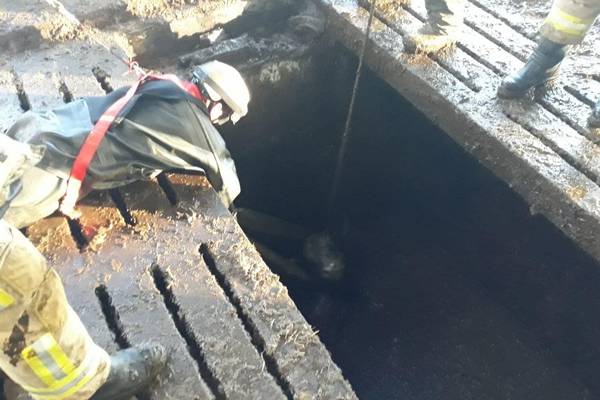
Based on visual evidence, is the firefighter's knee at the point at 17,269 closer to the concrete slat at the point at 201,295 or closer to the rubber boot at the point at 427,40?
the concrete slat at the point at 201,295

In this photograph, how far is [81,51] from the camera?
4086 millimetres

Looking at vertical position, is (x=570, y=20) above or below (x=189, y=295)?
above

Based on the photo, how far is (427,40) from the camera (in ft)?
13.7

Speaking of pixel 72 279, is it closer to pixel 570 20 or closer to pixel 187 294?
pixel 187 294

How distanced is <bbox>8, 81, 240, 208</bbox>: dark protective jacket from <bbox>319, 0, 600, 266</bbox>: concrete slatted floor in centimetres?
166

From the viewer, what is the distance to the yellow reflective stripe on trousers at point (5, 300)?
1972 mm

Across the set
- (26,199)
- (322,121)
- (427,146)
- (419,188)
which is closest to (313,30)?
(322,121)

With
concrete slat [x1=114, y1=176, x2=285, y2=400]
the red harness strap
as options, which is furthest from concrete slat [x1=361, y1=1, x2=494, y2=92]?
the red harness strap

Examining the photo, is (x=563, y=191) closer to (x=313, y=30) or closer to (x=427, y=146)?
(x=427, y=146)

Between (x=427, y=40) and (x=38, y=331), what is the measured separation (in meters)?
3.22

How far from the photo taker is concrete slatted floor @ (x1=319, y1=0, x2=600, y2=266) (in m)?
3.43

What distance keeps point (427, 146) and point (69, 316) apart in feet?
11.1

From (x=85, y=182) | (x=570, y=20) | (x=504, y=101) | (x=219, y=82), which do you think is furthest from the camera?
(x=504, y=101)

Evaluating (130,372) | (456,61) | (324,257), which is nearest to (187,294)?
→ (130,372)
